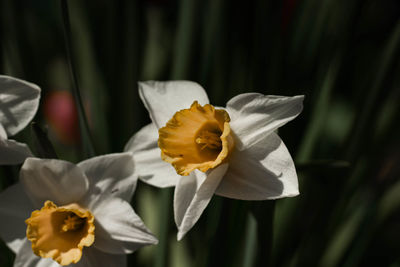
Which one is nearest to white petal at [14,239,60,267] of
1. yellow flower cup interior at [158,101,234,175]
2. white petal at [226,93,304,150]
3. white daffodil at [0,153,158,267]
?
white daffodil at [0,153,158,267]

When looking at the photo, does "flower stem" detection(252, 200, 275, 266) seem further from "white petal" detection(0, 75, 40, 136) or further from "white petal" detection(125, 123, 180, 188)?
"white petal" detection(0, 75, 40, 136)

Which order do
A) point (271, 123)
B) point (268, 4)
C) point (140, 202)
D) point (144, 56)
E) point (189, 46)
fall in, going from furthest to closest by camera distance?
point (144, 56) < point (140, 202) < point (189, 46) < point (268, 4) < point (271, 123)

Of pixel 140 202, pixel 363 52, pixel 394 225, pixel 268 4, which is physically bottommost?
pixel 394 225

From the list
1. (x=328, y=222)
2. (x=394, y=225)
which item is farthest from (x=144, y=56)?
(x=394, y=225)

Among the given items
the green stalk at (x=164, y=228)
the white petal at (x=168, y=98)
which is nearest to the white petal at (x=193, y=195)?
the white petal at (x=168, y=98)

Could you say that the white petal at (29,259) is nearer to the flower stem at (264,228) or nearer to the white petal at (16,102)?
the white petal at (16,102)

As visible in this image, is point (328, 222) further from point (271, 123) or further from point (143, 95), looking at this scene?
point (143, 95)

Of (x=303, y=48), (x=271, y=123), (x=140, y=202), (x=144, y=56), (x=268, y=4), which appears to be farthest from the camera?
(x=144, y=56)
